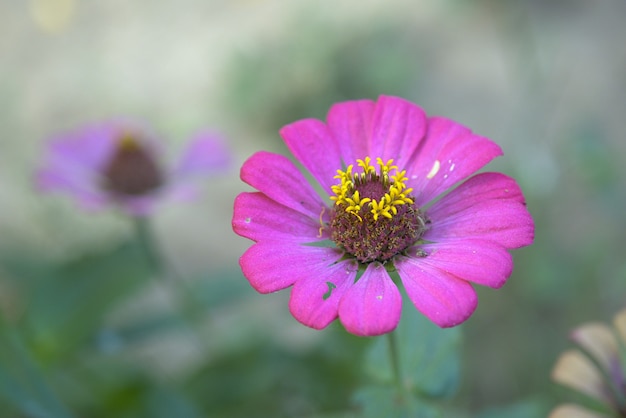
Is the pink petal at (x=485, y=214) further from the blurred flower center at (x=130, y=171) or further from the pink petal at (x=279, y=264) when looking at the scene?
the blurred flower center at (x=130, y=171)

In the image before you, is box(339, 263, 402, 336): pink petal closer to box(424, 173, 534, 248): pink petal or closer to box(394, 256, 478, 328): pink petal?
box(394, 256, 478, 328): pink petal

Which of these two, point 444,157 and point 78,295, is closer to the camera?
point 444,157

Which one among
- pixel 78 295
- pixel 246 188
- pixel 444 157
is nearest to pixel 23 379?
pixel 78 295

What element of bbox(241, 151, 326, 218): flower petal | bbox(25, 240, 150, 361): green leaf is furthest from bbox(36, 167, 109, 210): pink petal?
bbox(241, 151, 326, 218): flower petal

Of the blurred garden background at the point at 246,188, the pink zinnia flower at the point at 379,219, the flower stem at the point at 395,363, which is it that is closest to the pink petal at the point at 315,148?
the pink zinnia flower at the point at 379,219

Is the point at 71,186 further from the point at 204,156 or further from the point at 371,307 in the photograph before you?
the point at 371,307
